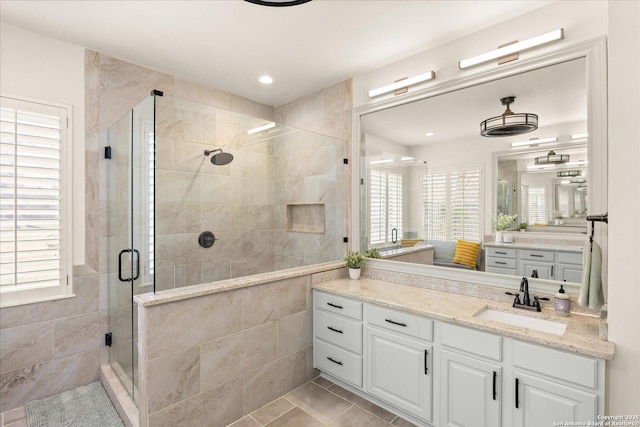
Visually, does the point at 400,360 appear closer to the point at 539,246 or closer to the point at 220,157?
the point at 539,246

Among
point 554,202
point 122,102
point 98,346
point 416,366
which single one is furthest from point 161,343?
point 554,202

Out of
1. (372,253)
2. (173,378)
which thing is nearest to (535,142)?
(372,253)

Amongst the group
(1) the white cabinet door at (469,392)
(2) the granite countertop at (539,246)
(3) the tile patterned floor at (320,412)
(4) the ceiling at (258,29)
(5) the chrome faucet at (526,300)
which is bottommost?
(3) the tile patterned floor at (320,412)

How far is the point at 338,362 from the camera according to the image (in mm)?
2480

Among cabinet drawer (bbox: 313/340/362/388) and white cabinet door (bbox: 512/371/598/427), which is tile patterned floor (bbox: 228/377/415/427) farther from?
white cabinet door (bbox: 512/371/598/427)

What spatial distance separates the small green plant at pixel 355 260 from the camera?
9.53ft

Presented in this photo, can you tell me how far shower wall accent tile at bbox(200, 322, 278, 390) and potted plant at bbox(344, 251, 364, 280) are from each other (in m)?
0.89

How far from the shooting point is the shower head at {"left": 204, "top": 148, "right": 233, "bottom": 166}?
114 inches

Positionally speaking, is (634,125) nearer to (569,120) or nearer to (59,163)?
(569,120)

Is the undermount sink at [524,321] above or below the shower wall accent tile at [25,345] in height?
above

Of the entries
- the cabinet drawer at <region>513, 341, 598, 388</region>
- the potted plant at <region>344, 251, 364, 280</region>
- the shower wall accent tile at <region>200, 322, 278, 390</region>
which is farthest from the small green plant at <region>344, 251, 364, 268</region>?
the cabinet drawer at <region>513, 341, 598, 388</region>

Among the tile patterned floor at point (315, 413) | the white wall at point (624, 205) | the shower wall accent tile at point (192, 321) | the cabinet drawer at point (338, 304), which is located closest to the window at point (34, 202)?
the tile patterned floor at point (315, 413)

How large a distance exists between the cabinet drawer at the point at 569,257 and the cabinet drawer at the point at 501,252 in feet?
0.81

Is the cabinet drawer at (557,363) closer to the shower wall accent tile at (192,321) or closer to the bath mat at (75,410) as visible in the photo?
the shower wall accent tile at (192,321)
